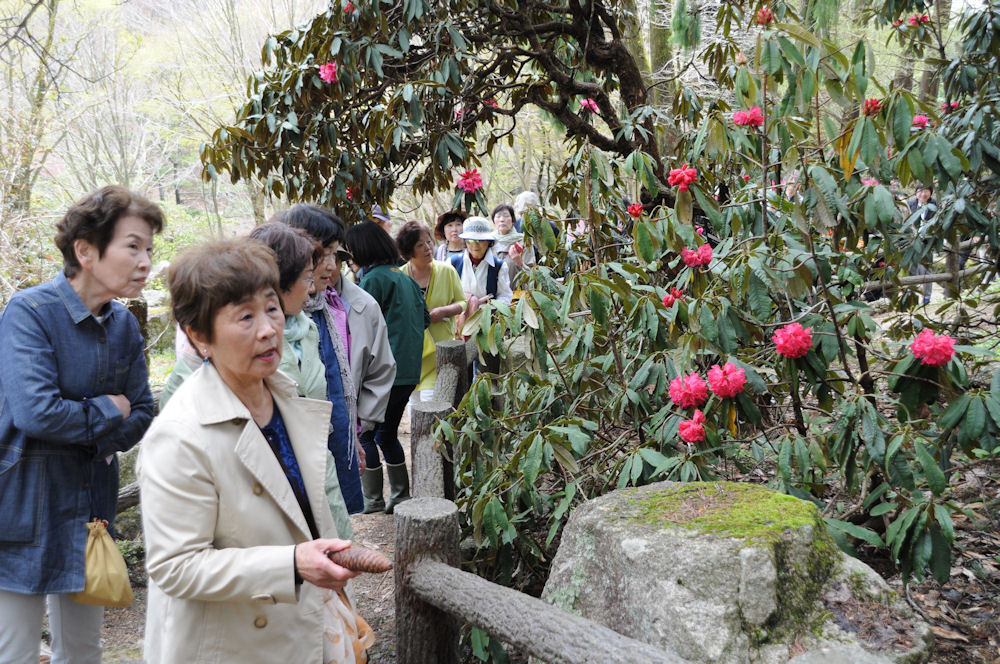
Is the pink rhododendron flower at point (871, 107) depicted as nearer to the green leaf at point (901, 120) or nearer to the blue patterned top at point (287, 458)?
the green leaf at point (901, 120)

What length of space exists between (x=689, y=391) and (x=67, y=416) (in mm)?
2023

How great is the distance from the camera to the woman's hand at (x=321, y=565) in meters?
1.45

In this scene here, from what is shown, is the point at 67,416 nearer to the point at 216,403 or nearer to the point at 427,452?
the point at 216,403

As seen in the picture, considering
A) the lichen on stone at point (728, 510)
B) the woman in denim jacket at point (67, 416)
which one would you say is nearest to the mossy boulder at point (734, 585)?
the lichen on stone at point (728, 510)

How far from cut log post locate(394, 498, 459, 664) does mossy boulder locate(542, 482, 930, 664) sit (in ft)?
1.66

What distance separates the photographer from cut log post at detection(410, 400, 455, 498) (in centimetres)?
340

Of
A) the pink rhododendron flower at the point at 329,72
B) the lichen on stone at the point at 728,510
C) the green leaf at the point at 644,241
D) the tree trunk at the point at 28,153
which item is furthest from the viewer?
the tree trunk at the point at 28,153

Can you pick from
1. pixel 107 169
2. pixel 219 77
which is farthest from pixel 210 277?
pixel 107 169

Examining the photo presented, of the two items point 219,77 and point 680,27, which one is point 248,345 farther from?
point 219,77

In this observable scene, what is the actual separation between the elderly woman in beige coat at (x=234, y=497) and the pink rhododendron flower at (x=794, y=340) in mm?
1608

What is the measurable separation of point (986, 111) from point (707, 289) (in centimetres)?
151

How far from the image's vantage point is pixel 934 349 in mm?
2283

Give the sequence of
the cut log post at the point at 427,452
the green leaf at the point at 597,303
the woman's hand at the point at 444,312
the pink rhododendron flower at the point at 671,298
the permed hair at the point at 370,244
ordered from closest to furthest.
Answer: the green leaf at the point at 597,303 → the pink rhododendron flower at the point at 671,298 → the cut log post at the point at 427,452 → the permed hair at the point at 370,244 → the woman's hand at the point at 444,312

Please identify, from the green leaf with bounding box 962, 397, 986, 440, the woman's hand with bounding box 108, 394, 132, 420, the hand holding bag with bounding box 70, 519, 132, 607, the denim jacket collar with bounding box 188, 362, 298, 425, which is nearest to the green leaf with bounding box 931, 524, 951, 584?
the green leaf with bounding box 962, 397, 986, 440
